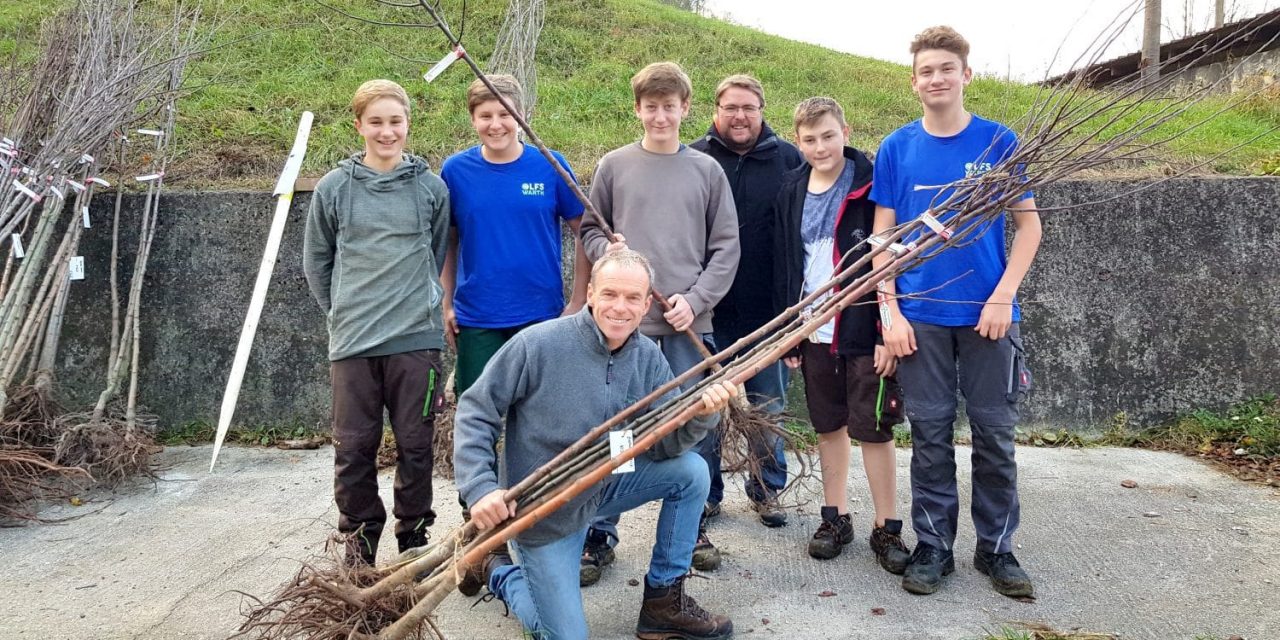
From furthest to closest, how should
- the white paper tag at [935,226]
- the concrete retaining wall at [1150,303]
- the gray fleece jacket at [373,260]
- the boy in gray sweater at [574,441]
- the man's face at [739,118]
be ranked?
the concrete retaining wall at [1150,303]
the man's face at [739,118]
the gray fleece jacket at [373,260]
the white paper tag at [935,226]
the boy in gray sweater at [574,441]

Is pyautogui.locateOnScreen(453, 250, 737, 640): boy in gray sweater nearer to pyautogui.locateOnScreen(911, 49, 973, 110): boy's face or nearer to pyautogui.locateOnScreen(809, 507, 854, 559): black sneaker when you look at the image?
pyautogui.locateOnScreen(809, 507, 854, 559): black sneaker

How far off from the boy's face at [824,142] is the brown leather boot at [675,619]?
1.68m

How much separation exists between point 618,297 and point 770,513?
170cm

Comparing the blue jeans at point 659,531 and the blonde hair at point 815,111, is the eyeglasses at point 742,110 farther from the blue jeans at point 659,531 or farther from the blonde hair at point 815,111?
the blue jeans at point 659,531

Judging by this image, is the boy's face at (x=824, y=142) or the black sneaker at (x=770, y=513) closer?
the boy's face at (x=824, y=142)

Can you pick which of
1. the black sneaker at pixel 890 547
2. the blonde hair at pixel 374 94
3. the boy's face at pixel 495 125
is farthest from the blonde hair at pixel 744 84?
the black sneaker at pixel 890 547

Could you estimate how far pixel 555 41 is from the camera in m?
9.50

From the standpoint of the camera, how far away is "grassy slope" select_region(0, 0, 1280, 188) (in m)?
6.44

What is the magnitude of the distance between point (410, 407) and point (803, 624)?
1561 mm

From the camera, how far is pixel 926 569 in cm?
317

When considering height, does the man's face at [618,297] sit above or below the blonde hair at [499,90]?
below

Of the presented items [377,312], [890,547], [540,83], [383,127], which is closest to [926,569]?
[890,547]

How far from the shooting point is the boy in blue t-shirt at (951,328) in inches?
123

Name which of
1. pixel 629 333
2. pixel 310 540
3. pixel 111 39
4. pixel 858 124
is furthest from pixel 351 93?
pixel 629 333
